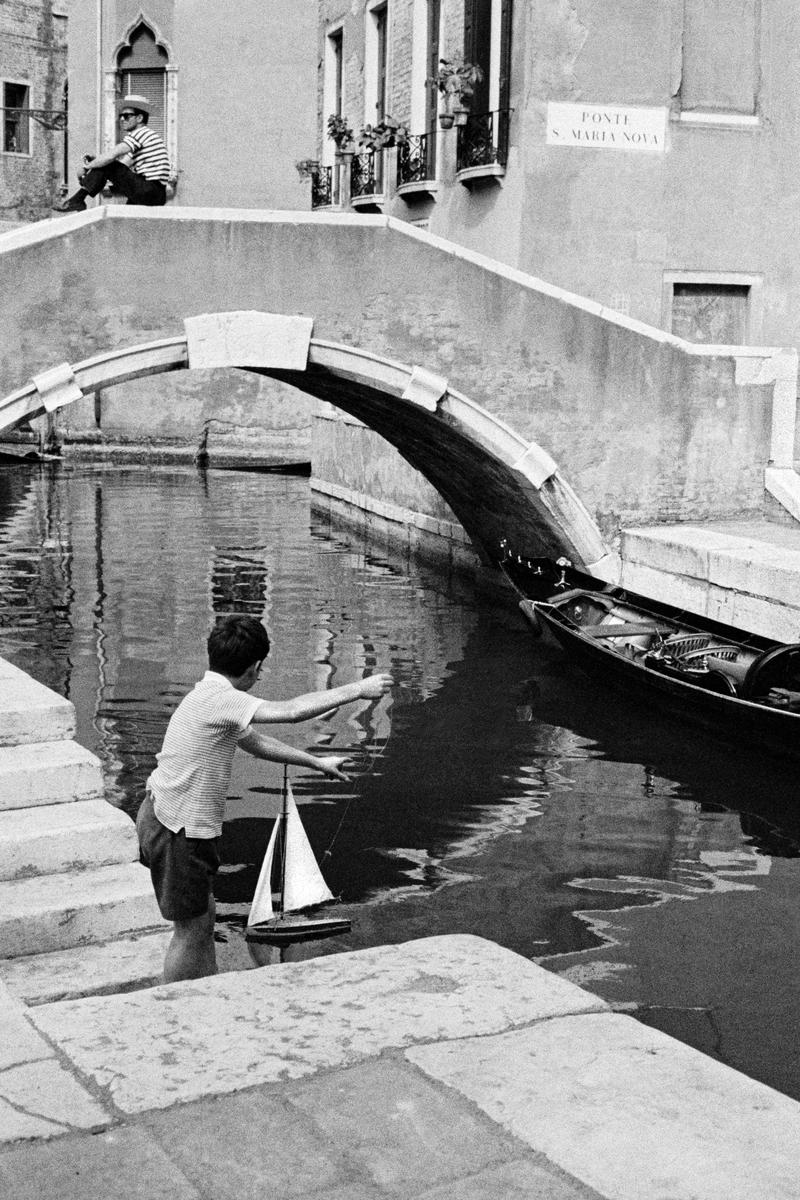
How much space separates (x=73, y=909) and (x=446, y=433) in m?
7.35

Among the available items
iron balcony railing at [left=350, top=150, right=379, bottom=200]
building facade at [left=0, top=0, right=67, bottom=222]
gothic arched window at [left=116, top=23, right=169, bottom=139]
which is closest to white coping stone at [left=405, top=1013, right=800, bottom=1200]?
iron balcony railing at [left=350, top=150, right=379, bottom=200]

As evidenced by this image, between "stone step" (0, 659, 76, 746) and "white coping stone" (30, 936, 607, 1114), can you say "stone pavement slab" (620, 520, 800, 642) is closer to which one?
"stone step" (0, 659, 76, 746)

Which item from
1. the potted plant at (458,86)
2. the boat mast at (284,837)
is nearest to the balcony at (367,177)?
the potted plant at (458,86)

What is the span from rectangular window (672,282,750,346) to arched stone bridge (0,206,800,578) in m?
1.84

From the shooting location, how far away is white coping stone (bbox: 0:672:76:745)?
15.6ft

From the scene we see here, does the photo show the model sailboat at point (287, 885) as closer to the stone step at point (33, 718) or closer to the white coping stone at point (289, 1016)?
the stone step at point (33, 718)

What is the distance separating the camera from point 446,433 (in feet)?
36.6

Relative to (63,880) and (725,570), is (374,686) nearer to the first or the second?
(63,880)

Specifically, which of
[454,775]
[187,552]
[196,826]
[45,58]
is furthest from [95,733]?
[45,58]

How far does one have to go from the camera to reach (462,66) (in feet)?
41.0

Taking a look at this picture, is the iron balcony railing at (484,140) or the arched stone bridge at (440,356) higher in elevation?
the iron balcony railing at (484,140)

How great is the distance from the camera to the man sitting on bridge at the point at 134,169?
970 centimetres

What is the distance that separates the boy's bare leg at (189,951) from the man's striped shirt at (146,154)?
23.0 feet

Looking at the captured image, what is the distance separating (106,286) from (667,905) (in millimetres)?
5642
